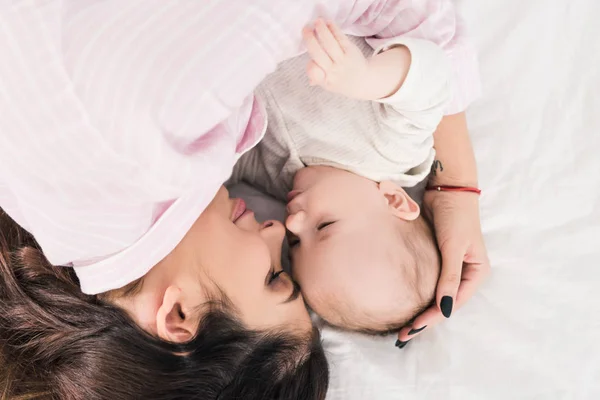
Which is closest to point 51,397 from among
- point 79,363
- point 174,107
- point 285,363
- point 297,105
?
point 79,363

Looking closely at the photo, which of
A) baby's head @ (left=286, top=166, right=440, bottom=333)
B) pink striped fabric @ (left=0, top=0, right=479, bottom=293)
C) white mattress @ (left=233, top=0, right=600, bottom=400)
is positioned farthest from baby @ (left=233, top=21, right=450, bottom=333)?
pink striped fabric @ (left=0, top=0, right=479, bottom=293)

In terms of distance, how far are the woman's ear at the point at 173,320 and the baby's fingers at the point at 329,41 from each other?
0.38m

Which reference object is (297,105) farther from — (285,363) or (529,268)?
(529,268)

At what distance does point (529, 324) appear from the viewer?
1.02 m

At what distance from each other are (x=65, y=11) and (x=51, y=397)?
0.54 m

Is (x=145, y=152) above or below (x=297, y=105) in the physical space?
above

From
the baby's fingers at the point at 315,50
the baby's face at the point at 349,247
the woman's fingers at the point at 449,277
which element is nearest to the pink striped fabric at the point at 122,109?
the baby's fingers at the point at 315,50

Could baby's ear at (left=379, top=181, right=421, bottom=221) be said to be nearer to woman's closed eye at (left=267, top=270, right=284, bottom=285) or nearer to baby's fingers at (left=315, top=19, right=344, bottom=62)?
woman's closed eye at (left=267, top=270, right=284, bottom=285)

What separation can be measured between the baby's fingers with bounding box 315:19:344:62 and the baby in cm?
16

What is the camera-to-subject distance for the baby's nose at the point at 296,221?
93cm

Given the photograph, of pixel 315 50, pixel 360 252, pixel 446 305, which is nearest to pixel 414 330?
pixel 446 305

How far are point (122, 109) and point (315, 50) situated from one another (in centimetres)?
24

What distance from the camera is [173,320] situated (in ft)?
2.48

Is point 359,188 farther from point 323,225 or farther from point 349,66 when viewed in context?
A: point 349,66
